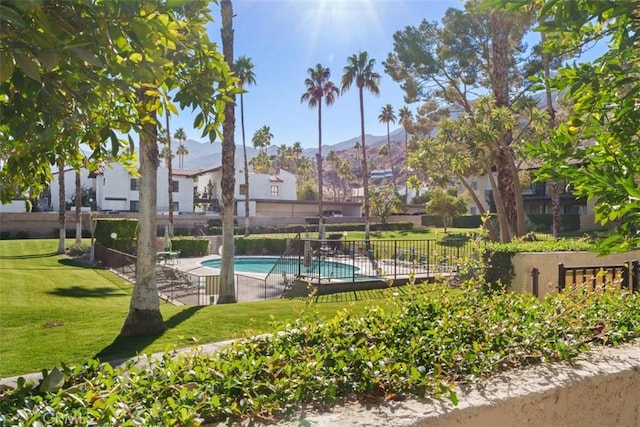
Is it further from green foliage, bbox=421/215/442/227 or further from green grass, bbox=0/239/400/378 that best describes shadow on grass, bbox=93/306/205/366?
green foliage, bbox=421/215/442/227

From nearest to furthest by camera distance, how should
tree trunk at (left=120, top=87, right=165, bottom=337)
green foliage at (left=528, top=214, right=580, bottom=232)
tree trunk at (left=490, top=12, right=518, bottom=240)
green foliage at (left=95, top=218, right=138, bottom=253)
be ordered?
tree trunk at (left=120, top=87, right=165, bottom=337)
tree trunk at (left=490, top=12, right=518, bottom=240)
green foliage at (left=95, top=218, right=138, bottom=253)
green foliage at (left=528, top=214, right=580, bottom=232)

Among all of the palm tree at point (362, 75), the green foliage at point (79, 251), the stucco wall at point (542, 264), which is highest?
the palm tree at point (362, 75)

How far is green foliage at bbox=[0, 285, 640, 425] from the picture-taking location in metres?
1.87

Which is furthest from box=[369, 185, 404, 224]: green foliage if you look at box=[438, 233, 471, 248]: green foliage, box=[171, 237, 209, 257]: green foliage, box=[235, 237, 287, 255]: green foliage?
box=[438, 233, 471, 248]: green foliage

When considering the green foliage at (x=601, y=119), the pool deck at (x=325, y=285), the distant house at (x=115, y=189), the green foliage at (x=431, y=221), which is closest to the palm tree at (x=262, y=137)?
the distant house at (x=115, y=189)

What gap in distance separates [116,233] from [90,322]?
1909 centimetres

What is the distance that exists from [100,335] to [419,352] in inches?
274

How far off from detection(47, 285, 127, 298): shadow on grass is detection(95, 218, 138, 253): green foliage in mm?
11290

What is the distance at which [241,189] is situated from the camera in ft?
216

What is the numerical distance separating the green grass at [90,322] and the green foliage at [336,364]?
8.9 inches

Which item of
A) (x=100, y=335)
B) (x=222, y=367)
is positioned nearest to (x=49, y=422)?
(x=222, y=367)

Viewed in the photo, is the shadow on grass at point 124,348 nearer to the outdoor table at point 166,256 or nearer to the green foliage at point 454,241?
the green foliage at point 454,241

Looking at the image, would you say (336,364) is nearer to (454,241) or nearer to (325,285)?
(325,285)

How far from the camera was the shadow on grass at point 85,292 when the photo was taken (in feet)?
45.9
